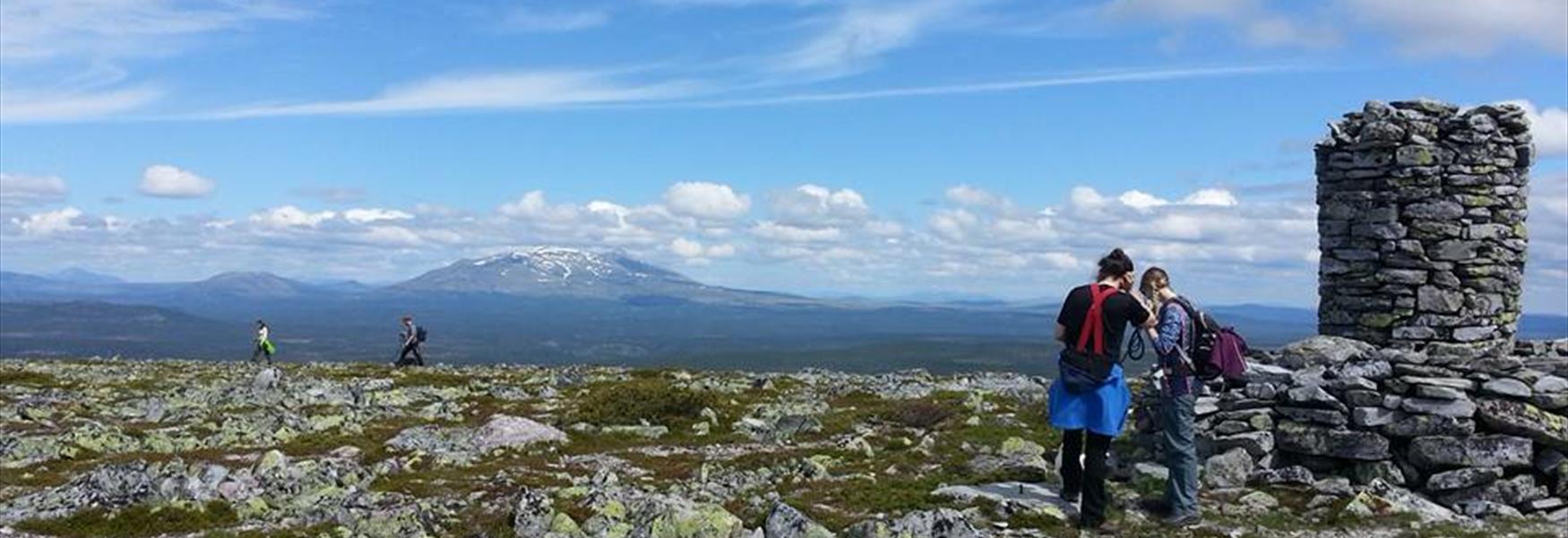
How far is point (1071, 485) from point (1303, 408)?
4703 millimetres

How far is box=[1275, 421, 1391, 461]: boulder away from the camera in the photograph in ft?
57.0

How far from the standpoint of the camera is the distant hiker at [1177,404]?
1522 centimetres

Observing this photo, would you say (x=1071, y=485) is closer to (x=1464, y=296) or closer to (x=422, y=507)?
(x=422, y=507)

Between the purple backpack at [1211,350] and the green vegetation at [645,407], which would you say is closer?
the purple backpack at [1211,350]

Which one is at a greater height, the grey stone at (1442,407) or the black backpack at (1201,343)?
the black backpack at (1201,343)

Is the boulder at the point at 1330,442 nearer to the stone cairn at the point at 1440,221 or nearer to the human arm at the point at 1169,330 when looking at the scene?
the human arm at the point at 1169,330

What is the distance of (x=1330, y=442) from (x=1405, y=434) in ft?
3.42

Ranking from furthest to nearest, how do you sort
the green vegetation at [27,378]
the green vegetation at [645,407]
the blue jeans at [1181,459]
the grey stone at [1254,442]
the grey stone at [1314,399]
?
1. the green vegetation at [27,378]
2. the green vegetation at [645,407]
3. the grey stone at [1254,442]
4. the grey stone at [1314,399]
5. the blue jeans at [1181,459]

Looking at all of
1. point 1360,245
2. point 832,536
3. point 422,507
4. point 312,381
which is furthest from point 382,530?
point 312,381

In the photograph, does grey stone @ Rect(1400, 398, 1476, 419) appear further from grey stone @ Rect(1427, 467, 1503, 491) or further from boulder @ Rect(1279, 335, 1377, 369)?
boulder @ Rect(1279, 335, 1377, 369)

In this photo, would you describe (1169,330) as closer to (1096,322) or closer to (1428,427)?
(1096,322)

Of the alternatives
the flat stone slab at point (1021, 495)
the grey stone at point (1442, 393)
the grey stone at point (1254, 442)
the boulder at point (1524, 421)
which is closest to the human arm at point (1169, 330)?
the flat stone slab at point (1021, 495)

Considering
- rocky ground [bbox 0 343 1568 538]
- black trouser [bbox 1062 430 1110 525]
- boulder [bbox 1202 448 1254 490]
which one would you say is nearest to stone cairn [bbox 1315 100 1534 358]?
rocky ground [bbox 0 343 1568 538]

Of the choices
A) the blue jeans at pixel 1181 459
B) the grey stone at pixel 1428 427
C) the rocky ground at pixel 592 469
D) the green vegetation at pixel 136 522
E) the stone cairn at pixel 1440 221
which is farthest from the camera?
the stone cairn at pixel 1440 221
